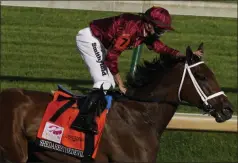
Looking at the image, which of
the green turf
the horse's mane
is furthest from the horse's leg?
the green turf

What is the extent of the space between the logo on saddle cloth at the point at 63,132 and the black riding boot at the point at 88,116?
0.04 m

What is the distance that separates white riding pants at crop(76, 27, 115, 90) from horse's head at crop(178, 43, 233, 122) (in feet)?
2.43

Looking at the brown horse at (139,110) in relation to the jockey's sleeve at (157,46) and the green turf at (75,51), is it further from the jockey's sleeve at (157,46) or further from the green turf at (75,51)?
the green turf at (75,51)

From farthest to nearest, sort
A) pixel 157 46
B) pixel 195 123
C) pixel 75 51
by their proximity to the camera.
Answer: pixel 75 51 < pixel 195 123 < pixel 157 46

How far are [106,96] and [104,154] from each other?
508mm

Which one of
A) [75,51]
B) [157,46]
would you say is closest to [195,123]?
[157,46]

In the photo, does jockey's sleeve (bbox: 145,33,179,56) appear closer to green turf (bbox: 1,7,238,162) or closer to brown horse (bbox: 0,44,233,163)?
brown horse (bbox: 0,44,233,163)

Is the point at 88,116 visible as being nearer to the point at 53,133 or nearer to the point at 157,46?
the point at 53,133

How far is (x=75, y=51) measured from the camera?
34.3 feet

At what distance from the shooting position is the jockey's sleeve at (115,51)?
5332mm

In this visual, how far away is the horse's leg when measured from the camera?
551cm

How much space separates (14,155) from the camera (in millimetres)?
5527

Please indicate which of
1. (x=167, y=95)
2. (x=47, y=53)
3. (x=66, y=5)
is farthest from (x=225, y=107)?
(x=47, y=53)

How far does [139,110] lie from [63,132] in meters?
0.68
